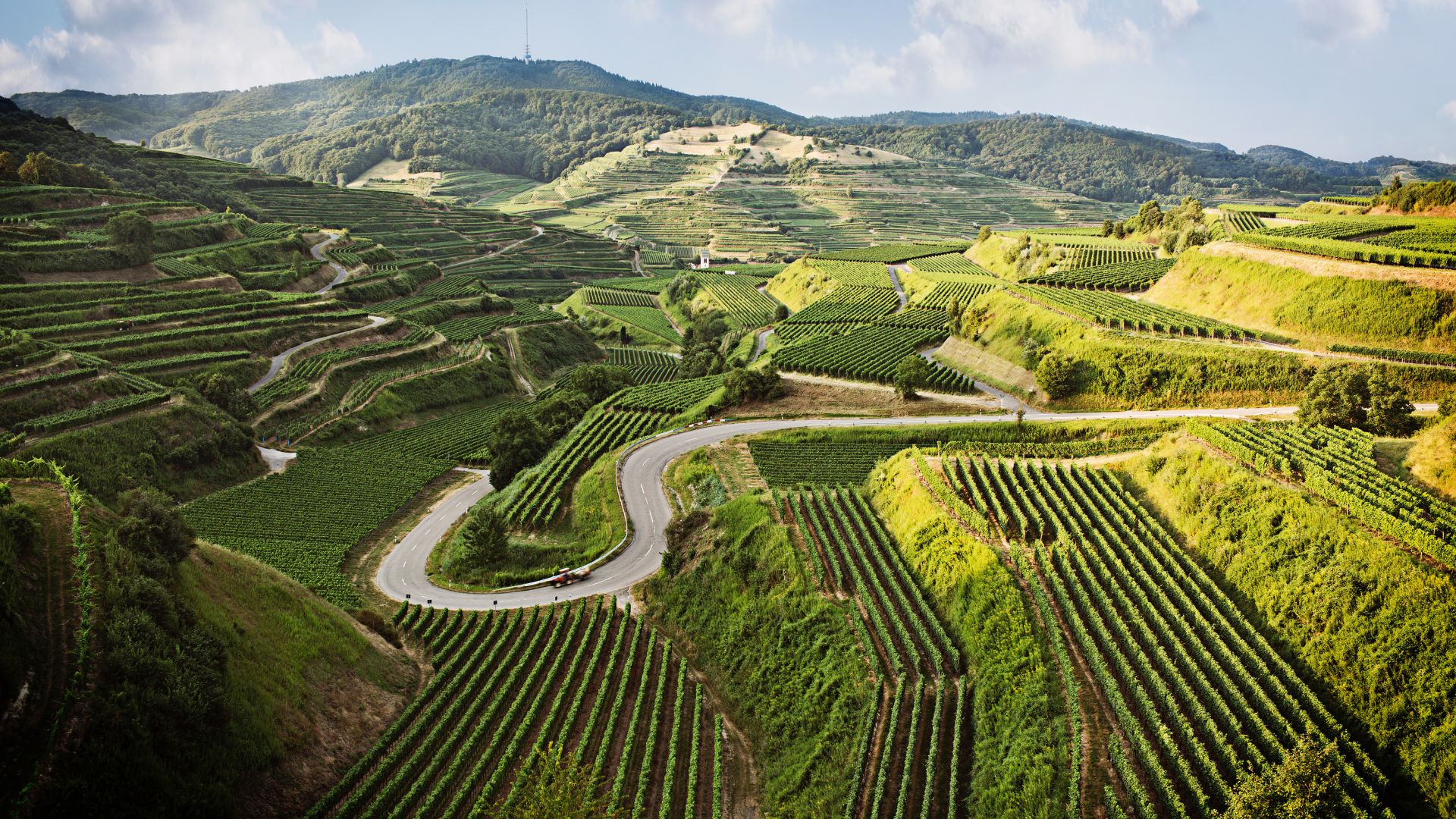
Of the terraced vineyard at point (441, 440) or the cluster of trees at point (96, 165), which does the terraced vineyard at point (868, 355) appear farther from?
the cluster of trees at point (96, 165)

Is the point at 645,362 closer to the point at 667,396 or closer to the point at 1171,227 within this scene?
the point at 667,396

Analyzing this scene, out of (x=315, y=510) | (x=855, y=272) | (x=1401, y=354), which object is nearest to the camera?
(x=1401, y=354)

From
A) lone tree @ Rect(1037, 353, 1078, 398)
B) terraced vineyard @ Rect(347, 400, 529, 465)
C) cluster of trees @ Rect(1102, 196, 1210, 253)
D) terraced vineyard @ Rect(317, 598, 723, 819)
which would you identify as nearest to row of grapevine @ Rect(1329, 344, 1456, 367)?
lone tree @ Rect(1037, 353, 1078, 398)

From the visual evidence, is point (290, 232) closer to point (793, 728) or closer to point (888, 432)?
point (888, 432)

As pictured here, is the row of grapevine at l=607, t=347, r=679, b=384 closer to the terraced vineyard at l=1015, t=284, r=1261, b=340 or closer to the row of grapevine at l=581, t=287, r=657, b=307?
the row of grapevine at l=581, t=287, r=657, b=307

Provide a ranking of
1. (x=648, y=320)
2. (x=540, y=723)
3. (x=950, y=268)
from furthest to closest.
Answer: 1. (x=648, y=320)
2. (x=950, y=268)
3. (x=540, y=723)

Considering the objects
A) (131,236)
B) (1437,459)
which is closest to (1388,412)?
(1437,459)

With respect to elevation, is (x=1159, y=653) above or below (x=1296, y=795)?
above
